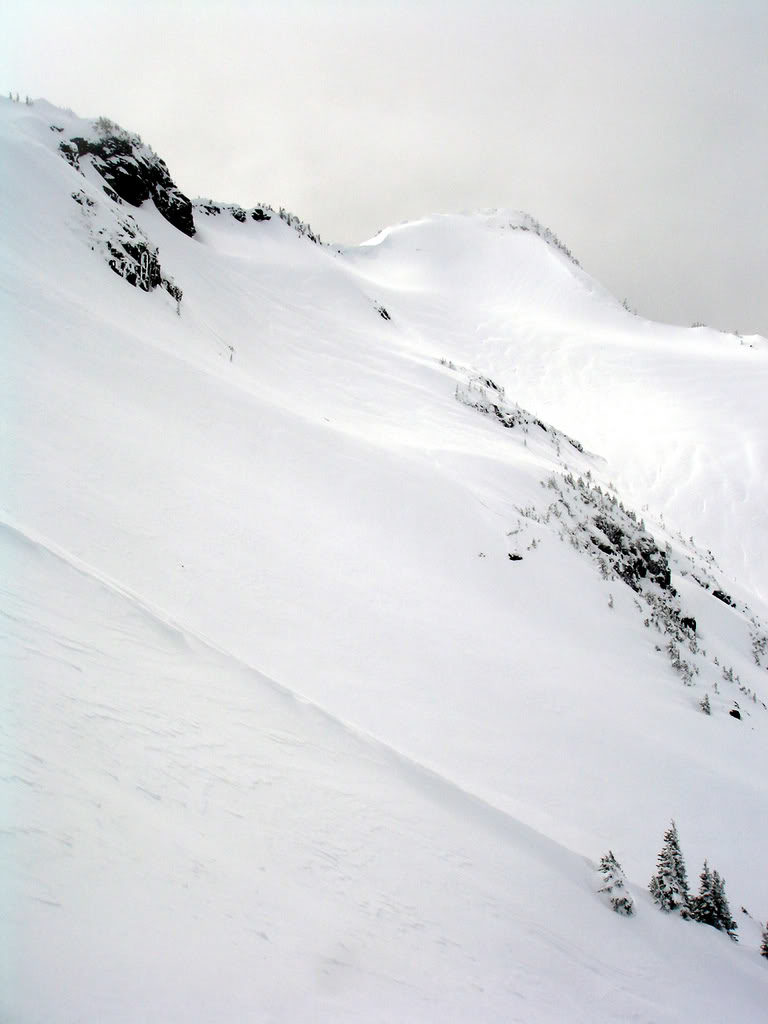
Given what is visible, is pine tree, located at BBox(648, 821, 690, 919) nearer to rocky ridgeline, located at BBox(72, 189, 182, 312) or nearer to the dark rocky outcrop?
the dark rocky outcrop

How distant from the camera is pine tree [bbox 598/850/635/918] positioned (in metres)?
3.58

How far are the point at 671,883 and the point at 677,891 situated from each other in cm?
6

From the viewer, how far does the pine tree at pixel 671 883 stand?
3.82 metres

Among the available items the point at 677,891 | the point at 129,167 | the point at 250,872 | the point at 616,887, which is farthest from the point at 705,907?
the point at 129,167

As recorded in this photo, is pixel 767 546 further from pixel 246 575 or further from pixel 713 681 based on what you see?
pixel 246 575

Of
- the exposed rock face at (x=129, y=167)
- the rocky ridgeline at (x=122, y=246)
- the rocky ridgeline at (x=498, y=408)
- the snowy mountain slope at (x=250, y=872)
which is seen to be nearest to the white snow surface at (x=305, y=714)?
the snowy mountain slope at (x=250, y=872)

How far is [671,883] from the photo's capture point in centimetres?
390

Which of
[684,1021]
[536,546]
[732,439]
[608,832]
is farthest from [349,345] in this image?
[684,1021]

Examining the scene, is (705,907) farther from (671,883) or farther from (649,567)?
(649,567)

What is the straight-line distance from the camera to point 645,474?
20.7 m

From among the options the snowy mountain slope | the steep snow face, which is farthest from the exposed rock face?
the snowy mountain slope

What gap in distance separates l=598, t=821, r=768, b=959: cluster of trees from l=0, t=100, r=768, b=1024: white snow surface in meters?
0.12

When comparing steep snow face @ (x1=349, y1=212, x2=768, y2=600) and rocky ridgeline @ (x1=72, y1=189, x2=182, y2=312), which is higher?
steep snow face @ (x1=349, y1=212, x2=768, y2=600)

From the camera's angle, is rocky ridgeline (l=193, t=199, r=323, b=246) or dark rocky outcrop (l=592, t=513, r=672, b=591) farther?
rocky ridgeline (l=193, t=199, r=323, b=246)
